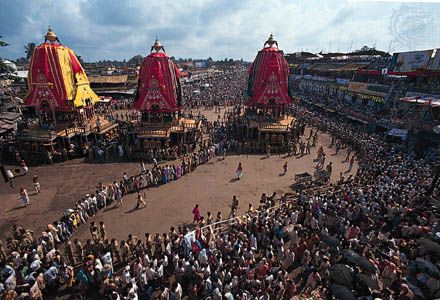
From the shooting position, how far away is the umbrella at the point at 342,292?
6.96 metres

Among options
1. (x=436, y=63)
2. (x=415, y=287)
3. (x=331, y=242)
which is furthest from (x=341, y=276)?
(x=436, y=63)

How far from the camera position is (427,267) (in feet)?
26.4

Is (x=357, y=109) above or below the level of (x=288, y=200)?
→ above

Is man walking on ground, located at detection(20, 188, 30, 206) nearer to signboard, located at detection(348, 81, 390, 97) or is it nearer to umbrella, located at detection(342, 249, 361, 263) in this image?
umbrella, located at detection(342, 249, 361, 263)

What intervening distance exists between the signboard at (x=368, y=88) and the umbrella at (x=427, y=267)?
26.4m

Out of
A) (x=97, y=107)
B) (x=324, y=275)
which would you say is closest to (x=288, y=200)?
(x=324, y=275)

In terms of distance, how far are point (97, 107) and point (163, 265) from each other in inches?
1459

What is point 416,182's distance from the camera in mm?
14312

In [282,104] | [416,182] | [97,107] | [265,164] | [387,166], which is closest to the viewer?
[416,182]

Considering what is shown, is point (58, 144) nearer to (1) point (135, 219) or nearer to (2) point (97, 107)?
(1) point (135, 219)

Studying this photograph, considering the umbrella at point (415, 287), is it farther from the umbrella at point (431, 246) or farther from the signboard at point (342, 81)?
the signboard at point (342, 81)

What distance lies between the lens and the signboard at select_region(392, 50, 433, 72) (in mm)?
26781

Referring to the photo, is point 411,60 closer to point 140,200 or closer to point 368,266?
point 368,266

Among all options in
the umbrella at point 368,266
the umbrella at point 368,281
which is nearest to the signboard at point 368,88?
the umbrella at point 368,266
